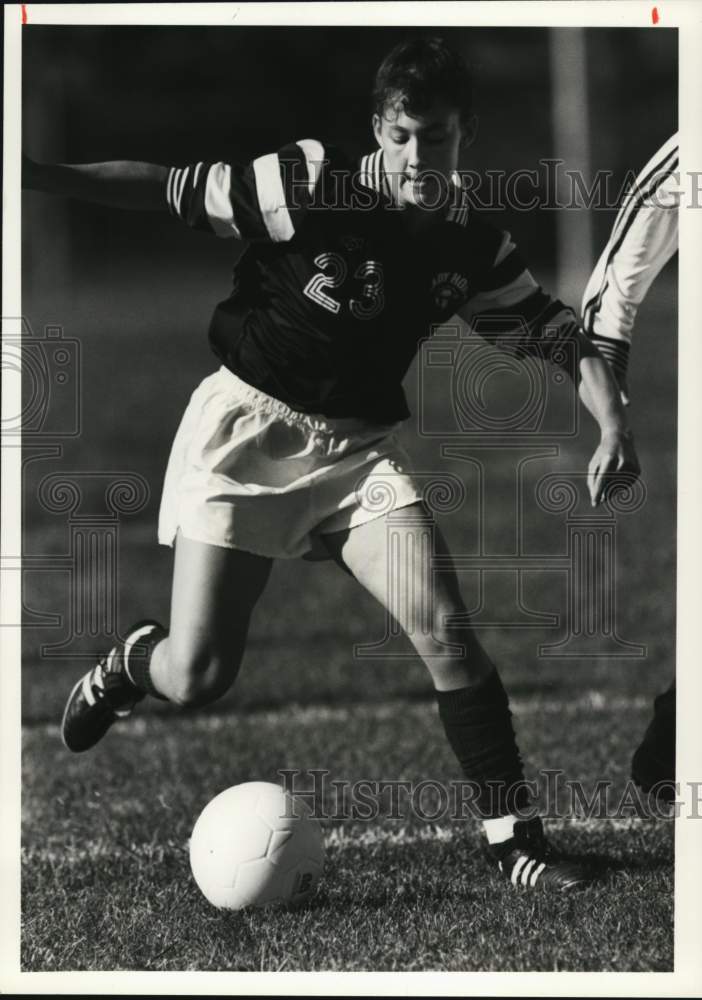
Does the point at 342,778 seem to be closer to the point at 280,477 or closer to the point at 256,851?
the point at 256,851

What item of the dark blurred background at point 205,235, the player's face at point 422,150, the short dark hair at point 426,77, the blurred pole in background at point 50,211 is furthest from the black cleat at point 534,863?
the blurred pole in background at point 50,211

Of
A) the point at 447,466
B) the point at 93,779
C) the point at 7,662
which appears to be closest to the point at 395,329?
the point at 7,662

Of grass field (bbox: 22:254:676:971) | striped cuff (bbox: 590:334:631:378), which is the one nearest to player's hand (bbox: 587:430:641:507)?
striped cuff (bbox: 590:334:631:378)

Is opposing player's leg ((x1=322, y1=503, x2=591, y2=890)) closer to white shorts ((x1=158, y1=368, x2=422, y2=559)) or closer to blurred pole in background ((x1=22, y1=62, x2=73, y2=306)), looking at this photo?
white shorts ((x1=158, y1=368, x2=422, y2=559))

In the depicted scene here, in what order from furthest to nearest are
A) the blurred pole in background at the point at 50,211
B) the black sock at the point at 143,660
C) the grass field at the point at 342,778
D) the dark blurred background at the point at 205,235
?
the blurred pole in background at the point at 50,211
the dark blurred background at the point at 205,235
the black sock at the point at 143,660
the grass field at the point at 342,778

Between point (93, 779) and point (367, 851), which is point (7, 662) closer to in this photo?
point (367, 851)

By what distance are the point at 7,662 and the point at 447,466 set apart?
7.05 meters

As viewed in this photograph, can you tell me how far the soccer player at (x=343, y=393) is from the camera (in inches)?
136

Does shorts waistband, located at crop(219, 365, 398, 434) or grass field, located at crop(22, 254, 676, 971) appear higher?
shorts waistband, located at crop(219, 365, 398, 434)

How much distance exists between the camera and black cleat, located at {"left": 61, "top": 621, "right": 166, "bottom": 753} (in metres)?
4.02

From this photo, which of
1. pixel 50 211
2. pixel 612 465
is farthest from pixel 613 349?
pixel 50 211

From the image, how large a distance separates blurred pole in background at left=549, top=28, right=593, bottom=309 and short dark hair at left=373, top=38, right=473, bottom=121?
1022 cm

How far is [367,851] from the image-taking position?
13.1 feet

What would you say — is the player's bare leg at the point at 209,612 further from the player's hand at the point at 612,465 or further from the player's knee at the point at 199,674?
the player's hand at the point at 612,465
